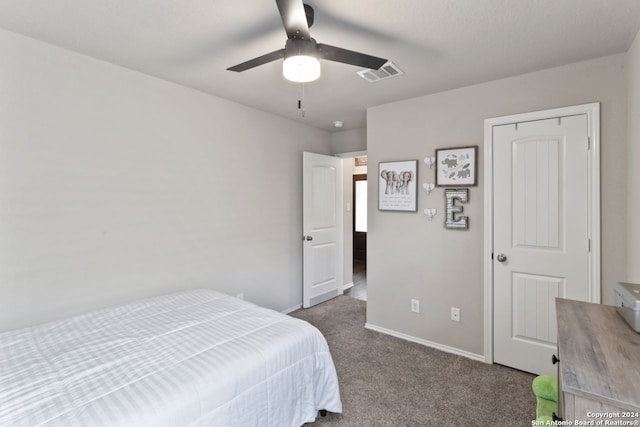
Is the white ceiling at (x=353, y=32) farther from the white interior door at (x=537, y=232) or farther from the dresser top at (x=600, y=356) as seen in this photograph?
the dresser top at (x=600, y=356)

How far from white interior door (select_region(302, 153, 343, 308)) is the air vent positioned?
61.3 inches

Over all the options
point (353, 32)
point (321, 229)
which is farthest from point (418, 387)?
point (353, 32)

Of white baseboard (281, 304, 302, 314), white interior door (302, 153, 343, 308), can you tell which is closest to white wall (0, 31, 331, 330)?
white baseboard (281, 304, 302, 314)

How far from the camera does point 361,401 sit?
209cm

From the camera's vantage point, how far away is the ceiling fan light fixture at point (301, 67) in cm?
149

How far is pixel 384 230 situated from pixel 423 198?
0.54 meters

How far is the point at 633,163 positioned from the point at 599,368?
1781 mm

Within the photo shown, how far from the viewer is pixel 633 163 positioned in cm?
191

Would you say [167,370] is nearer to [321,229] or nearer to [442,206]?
[442,206]

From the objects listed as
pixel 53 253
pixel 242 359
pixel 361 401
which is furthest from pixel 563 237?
pixel 53 253

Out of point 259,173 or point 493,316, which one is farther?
point 259,173

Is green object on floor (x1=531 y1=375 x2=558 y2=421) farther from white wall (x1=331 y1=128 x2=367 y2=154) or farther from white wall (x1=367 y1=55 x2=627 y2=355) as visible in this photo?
white wall (x1=331 y1=128 x2=367 y2=154)

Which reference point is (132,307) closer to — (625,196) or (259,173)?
(259,173)

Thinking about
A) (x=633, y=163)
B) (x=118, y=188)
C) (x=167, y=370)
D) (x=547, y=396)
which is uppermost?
(x=633, y=163)
